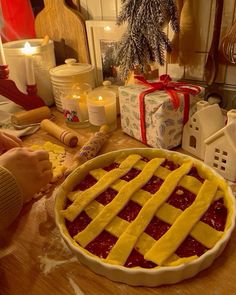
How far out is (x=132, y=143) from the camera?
87 cm

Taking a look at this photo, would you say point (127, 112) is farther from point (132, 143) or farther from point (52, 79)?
point (52, 79)

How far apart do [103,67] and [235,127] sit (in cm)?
63

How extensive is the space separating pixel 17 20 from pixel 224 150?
1.04m

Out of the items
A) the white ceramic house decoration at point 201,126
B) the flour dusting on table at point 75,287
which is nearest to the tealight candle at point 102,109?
the white ceramic house decoration at point 201,126

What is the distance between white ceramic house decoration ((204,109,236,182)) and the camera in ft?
2.11

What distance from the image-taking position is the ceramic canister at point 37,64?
41.2 inches

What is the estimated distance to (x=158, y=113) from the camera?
0.74m

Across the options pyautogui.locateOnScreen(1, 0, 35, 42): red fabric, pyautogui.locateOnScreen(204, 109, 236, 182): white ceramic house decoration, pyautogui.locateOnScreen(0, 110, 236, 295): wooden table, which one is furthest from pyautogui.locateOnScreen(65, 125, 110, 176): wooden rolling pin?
pyautogui.locateOnScreen(1, 0, 35, 42): red fabric

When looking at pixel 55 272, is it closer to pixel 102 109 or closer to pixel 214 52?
pixel 102 109

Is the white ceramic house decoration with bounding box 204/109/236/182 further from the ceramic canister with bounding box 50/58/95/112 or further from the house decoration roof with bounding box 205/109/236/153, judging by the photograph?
the ceramic canister with bounding box 50/58/95/112

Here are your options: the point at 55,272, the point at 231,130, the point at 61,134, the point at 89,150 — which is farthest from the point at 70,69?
the point at 55,272

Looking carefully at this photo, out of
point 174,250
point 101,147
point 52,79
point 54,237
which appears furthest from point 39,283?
point 52,79

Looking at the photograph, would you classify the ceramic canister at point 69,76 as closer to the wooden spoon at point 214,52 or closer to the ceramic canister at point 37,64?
the ceramic canister at point 37,64

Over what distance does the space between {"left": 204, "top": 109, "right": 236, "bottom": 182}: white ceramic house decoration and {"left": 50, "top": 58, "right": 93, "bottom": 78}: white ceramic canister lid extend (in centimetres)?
54
